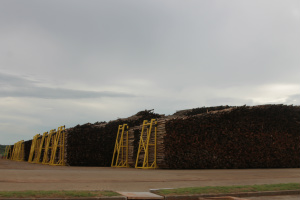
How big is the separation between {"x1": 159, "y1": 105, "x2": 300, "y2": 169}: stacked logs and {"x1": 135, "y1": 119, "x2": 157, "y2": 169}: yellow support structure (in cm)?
76

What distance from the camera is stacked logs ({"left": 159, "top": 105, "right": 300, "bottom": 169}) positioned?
1756 centimetres

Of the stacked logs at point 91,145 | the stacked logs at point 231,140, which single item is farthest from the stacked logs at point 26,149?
the stacked logs at point 231,140

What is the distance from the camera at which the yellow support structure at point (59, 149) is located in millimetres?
24562

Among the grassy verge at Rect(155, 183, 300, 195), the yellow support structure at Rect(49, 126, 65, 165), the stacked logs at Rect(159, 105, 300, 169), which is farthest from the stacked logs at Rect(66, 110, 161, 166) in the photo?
the grassy verge at Rect(155, 183, 300, 195)

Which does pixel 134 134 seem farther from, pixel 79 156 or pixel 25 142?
pixel 25 142

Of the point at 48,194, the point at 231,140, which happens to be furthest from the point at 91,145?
the point at 48,194

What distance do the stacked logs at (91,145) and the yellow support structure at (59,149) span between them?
2.29 ft

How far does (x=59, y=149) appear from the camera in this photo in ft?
86.4

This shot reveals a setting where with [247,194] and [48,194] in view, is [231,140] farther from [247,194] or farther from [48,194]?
[48,194]

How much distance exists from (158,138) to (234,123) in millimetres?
4392

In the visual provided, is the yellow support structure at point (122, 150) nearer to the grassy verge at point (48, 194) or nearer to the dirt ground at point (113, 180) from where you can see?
the dirt ground at point (113, 180)

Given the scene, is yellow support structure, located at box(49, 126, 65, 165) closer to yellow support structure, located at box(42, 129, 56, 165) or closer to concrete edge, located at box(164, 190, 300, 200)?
yellow support structure, located at box(42, 129, 56, 165)

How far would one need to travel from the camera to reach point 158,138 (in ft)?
60.1

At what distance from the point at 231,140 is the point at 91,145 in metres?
11.0
